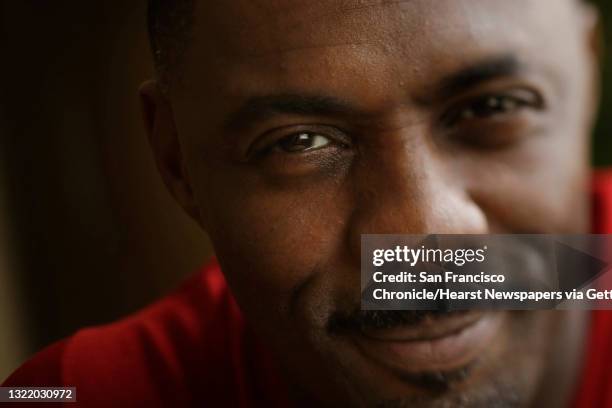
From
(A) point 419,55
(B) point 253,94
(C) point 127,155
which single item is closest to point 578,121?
(A) point 419,55

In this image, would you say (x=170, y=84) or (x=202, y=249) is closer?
(x=170, y=84)

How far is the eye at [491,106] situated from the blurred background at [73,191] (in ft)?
1.04

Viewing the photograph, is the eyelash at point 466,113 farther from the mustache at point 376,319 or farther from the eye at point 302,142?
the mustache at point 376,319

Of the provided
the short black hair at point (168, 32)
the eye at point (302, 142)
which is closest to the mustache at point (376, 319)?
the eye at point (302, 142)

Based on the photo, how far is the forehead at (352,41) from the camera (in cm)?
58

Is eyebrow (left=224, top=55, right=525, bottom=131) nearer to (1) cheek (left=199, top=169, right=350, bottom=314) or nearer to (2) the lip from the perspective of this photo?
(1) cheek (left=199, top=169, right=350, bottom=314)

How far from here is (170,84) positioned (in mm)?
667

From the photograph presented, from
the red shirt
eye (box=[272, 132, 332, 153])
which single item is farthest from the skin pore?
the red shirt

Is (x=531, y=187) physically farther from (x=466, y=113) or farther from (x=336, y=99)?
(x=336, y=99)

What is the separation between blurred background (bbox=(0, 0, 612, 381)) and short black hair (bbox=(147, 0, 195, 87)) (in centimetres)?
8

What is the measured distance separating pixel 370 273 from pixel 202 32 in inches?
10.1

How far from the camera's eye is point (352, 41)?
1.90 feet

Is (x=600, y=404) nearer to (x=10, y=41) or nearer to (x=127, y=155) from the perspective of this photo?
(x=127, y=155)

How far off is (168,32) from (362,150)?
21cm
